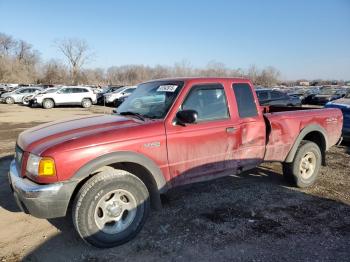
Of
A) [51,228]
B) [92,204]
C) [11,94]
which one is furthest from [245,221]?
[11,94]

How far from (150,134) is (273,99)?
16.9 metres

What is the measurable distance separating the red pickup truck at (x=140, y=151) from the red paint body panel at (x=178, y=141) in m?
0.01

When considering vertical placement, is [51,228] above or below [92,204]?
below

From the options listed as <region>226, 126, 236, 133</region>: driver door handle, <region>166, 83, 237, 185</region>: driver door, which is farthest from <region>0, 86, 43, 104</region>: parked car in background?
<region>226, 126, 236, 133</region>: driver door handle

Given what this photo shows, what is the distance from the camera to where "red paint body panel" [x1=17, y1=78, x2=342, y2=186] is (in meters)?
3.69

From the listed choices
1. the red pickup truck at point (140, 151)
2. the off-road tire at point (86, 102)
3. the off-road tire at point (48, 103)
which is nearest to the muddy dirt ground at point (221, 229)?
the red pickup truck at point (140, 151)

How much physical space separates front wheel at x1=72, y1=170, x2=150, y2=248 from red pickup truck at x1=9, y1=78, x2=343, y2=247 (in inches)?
0.4

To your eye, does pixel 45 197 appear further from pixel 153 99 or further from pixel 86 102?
pixel 86 102

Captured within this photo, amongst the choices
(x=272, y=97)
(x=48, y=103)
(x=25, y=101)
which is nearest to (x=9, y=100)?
(x=25, y=101)

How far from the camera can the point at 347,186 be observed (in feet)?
20.4

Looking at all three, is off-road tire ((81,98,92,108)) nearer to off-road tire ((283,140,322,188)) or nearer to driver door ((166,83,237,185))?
off-road tire ((283,140,322,188))

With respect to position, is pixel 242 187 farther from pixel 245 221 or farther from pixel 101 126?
pixel 101 126

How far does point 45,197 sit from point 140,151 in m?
1.12

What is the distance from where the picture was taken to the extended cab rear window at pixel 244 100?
505cm
